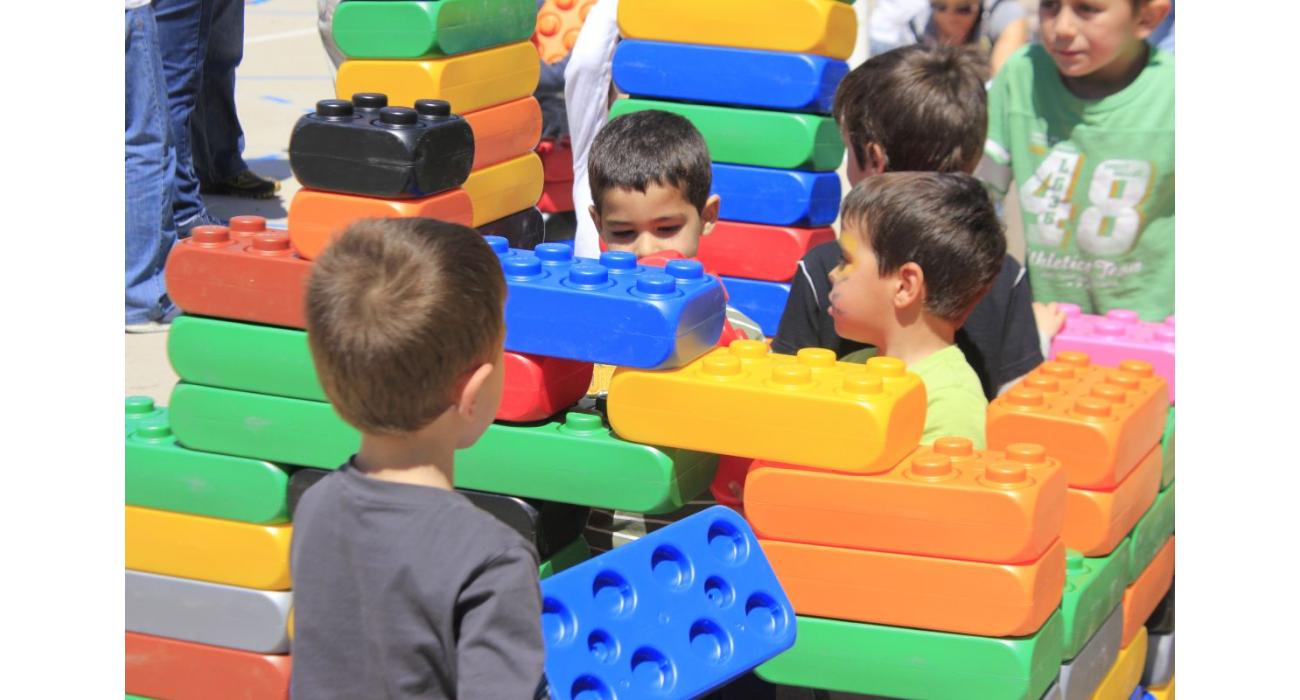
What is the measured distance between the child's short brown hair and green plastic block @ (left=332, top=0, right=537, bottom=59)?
1534 millimetres

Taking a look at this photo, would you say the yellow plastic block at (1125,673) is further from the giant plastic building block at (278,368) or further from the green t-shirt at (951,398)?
the giant plastic building block at (278,368)

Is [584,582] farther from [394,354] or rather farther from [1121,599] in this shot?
[1121,599]

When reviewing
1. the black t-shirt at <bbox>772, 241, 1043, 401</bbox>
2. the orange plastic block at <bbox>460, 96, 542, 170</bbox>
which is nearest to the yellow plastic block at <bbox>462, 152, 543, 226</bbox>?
the orange plastic block at <bbox>460, 96, 542, 170</bbox>

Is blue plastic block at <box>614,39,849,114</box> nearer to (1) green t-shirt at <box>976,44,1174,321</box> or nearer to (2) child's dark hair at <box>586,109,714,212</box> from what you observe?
(1) green t-shirt at <box>976,44,1174,321</box>

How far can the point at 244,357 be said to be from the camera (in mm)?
2961

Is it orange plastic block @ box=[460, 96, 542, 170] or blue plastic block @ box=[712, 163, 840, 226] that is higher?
orange plastic block @ box=[460, 96, 542, 170]

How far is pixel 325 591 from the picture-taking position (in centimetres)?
190

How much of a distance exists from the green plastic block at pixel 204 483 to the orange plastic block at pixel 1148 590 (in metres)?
1.77

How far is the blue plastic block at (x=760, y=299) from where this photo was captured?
439 centimetres

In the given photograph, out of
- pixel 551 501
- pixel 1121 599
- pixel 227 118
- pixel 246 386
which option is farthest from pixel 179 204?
pixel 1121 599

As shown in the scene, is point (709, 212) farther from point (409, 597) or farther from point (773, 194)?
point (409, 597)

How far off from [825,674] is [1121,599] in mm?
873

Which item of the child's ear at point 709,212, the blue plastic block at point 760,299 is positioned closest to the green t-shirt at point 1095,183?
the blue plastic block at point 760,299

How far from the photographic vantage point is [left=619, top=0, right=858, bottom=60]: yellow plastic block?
13.7 ft
